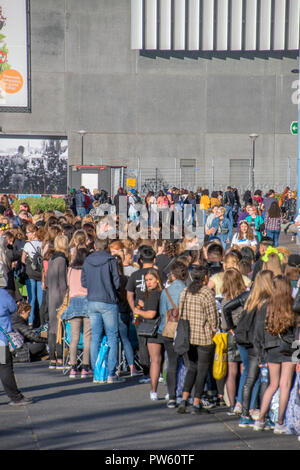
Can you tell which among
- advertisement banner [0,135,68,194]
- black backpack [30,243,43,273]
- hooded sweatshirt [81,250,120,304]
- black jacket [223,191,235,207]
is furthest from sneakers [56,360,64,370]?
advertisement banner [0,135,68,194]

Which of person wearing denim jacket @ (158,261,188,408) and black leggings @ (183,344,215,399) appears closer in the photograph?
black leggings @ (183,344,215,399)

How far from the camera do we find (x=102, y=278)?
9945 mm

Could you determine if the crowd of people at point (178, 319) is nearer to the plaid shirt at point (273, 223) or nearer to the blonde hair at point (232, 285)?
the blonde hair at point (232, 285)

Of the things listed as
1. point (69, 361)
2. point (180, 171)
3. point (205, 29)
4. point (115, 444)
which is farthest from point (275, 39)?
point (115, 444)

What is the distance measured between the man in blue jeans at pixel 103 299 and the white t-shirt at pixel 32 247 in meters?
3.32

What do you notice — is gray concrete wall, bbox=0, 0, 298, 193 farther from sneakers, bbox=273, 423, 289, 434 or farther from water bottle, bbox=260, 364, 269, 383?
sneakers, bbox=273, 423, 289, 434

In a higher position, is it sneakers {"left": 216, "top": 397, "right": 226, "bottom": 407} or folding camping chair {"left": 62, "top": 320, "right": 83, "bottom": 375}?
folding camping chair {"left": 62, "top": 320, "right": 83, "bottom": 375}

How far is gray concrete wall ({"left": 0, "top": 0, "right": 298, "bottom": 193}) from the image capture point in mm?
43469

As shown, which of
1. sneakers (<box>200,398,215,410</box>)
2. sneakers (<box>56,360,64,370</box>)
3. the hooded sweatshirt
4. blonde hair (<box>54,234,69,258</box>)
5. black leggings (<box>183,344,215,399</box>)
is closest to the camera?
black leggings (<box>183,344,215,399</box>)

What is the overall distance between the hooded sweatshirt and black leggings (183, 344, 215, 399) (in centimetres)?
174

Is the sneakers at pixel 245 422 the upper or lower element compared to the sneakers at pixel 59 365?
upper

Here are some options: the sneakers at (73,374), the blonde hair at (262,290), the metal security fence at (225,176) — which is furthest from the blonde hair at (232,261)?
the metal security fence at (225,176)

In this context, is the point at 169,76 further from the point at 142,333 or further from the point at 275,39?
the point at 142,333

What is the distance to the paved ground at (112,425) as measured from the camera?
24.2 ft
